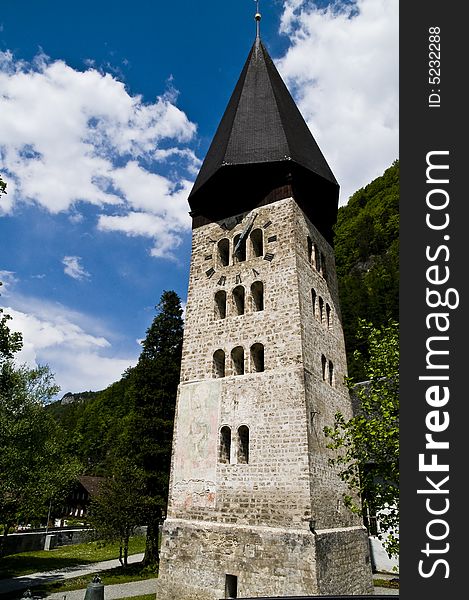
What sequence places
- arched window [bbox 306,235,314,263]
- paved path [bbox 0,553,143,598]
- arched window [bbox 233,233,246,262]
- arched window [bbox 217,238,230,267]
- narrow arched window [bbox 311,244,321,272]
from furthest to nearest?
paved path [bbox 0,553,143,598] → arched window [bbox 217,238,230,267] → narrow arched window [bbox 311,244,321,272] → arched window [bbox 306,235,314,263] → arched window [bbox 233,233,246,262]

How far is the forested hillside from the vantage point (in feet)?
139

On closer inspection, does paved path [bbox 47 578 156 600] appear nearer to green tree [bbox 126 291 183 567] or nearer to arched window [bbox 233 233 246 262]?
green tree [bbox 126 291 183 567]

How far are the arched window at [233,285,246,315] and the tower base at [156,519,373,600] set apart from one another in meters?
7.10

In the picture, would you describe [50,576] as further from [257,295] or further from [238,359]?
[257,295]

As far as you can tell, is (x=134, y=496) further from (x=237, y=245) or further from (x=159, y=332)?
(x=237, y=245)

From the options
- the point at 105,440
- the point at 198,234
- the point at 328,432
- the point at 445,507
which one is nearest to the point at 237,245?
the point at 198,234

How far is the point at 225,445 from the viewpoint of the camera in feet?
48.6

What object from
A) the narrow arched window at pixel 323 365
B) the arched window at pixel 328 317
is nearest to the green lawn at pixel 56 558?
the narrow arched window at pixel 323 365

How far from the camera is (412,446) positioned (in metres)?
3.58

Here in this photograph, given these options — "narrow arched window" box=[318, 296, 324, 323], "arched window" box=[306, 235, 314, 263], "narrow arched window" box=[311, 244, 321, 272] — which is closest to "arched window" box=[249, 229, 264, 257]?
"arched window" box=[306, 235, 314, 263]

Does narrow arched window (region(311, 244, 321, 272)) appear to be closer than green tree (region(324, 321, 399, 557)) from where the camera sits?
No

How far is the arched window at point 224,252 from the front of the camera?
18.2 meters

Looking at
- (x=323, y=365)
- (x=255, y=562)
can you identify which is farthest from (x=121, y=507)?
(x=323, y=365)

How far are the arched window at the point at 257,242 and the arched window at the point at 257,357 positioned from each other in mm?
3688
